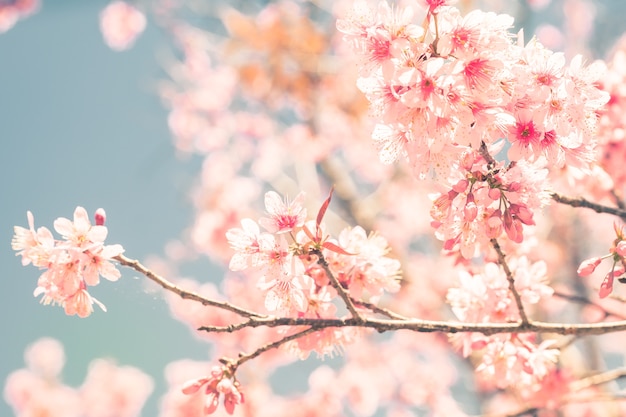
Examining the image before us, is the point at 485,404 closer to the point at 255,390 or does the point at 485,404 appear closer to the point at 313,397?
the point at 313,397

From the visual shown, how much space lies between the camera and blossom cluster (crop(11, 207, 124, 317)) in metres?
1.44

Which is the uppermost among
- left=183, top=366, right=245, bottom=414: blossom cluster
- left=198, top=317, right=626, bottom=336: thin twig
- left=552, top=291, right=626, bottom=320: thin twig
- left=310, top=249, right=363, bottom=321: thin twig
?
left=552, top=291, right=626, bottom=320: thin twig

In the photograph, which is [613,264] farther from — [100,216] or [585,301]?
[100,216]

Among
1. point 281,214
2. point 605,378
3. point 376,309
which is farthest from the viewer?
point 605,378

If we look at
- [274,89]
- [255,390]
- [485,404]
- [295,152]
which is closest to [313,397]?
[255,390]

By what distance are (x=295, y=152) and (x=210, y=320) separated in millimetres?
3192

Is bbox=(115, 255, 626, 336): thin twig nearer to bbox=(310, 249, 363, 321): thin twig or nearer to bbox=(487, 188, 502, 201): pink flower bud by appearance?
bbox=(310, 249, 363, 321): thin twig

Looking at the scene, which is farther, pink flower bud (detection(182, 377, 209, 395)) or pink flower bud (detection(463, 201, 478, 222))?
pink flower bud (detection(182, 377, 209, 395))

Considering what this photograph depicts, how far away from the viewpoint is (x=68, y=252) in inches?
56.8

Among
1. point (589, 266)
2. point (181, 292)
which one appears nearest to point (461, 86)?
point (589, 266)

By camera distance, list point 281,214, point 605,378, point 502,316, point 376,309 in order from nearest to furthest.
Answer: point 281,214
point 376,309
point 502,316
point 605,378

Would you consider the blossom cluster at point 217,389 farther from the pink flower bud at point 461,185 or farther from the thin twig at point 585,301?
the thin twig at point 585,301

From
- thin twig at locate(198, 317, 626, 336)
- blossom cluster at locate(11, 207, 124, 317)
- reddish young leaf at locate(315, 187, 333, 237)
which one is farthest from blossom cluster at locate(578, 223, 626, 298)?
blossom cluster at locate(11, 207, 124, 317)

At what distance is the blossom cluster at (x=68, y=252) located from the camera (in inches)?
56.6
